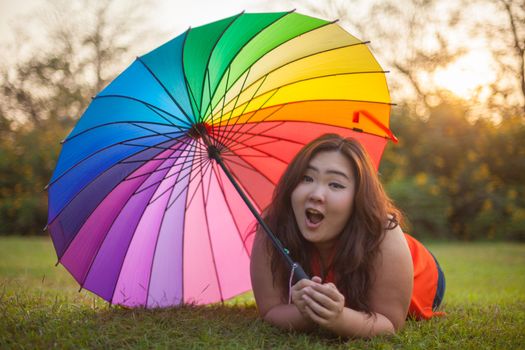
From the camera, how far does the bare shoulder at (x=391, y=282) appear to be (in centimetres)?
258

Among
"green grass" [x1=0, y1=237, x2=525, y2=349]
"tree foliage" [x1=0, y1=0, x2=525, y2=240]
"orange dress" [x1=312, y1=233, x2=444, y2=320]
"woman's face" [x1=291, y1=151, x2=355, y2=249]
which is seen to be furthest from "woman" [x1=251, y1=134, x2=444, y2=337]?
"tree foliage" [x1=0, y1=0, x2=525, y2=240]

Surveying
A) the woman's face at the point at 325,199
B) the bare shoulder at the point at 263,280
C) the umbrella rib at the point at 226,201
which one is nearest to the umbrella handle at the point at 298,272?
the woman's face at the point at 325,199

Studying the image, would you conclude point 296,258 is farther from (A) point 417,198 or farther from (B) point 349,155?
(A) point 417,198

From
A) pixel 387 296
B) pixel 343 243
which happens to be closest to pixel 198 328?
pixel 343 243

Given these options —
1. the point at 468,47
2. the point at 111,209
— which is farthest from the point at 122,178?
the point at 468,47

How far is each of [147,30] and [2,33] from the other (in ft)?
18.1

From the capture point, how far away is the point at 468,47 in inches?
517

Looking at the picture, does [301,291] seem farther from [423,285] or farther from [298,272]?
[423,285]

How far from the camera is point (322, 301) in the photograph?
2.30 m

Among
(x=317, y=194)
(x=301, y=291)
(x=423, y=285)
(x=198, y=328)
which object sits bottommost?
(x=198, y=328)

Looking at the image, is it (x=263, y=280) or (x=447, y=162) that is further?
(x=447, y=162)

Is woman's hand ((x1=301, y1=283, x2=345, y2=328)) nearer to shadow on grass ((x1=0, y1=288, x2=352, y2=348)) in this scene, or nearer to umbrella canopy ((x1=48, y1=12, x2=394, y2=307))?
shadow on grass ((x1=0, y1=288, x2=352, y2=348))

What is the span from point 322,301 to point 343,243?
0.46 m

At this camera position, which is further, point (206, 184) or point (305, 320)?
point (206, 184)
